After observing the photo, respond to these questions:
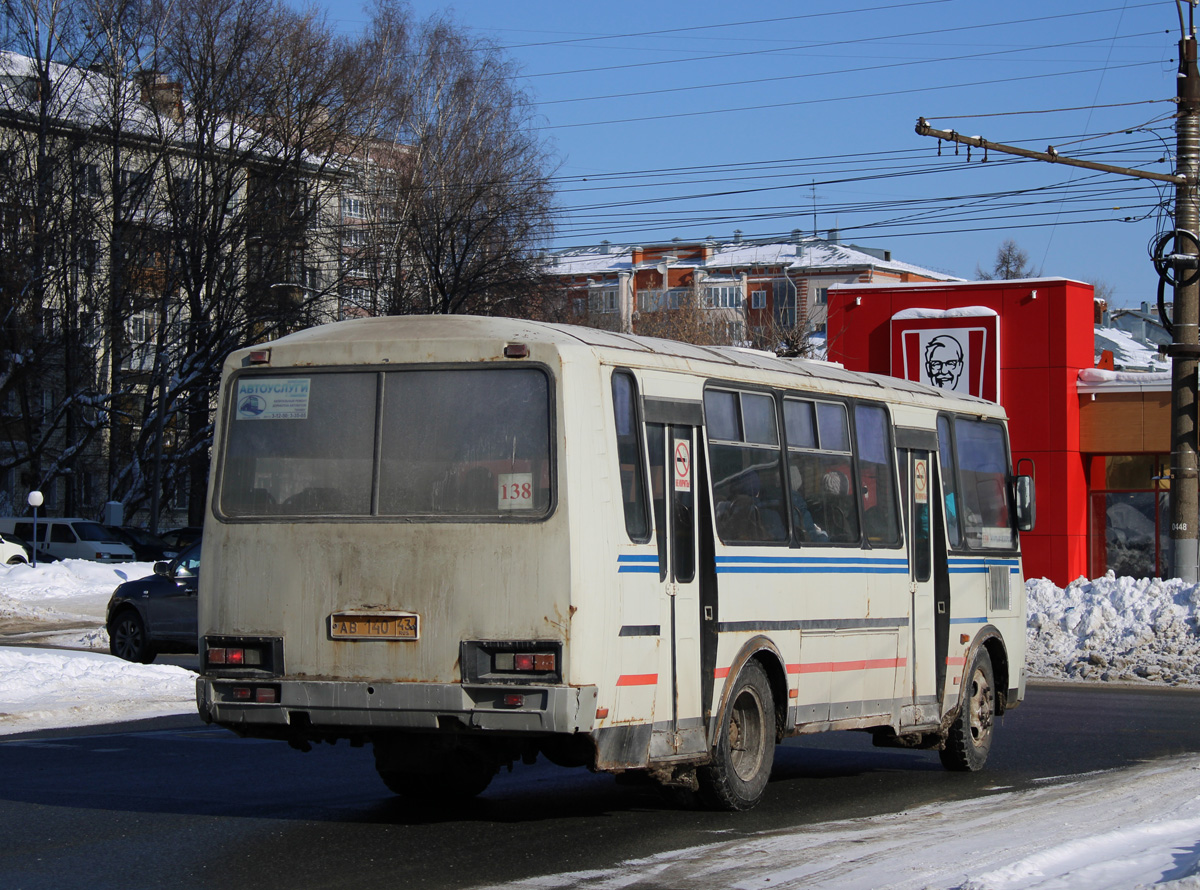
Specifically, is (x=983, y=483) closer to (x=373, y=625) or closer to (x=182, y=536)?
(x=373, y=625)

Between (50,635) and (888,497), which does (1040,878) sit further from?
(50,635)

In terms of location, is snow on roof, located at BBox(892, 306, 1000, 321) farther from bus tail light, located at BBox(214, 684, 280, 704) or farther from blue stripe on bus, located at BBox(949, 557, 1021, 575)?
bus tail light, located at BBox(214, 684, 280, 704)

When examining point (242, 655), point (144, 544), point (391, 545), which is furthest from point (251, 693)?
point (144, 544)

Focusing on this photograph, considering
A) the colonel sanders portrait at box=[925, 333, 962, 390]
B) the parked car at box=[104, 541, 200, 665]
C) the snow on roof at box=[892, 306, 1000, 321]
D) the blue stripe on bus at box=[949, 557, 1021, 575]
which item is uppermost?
the snow on roof at box=[892, 306, 1000, 321]

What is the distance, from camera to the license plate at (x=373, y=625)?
8.14m

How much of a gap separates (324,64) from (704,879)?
43.1 meters

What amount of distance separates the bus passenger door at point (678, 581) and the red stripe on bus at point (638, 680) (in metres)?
0.09

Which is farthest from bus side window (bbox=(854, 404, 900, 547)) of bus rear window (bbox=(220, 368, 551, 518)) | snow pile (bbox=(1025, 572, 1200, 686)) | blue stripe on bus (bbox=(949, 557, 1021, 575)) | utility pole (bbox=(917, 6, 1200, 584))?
utility pole (bbox=(917, 6, 1200, 584))

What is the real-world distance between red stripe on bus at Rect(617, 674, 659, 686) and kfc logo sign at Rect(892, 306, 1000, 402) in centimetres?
2335

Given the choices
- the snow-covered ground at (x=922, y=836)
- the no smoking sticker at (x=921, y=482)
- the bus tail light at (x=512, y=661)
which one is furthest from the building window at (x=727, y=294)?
the bus tail light at (x=512, y=661)

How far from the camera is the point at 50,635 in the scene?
28078 mm

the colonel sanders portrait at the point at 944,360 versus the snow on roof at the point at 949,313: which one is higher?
the snow on roof at the point at 949,313

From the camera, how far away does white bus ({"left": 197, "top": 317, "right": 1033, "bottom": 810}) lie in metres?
7.99

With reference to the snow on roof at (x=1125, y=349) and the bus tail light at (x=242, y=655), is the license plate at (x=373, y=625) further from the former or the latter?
the snow on roof at (x=1125, y=349)
